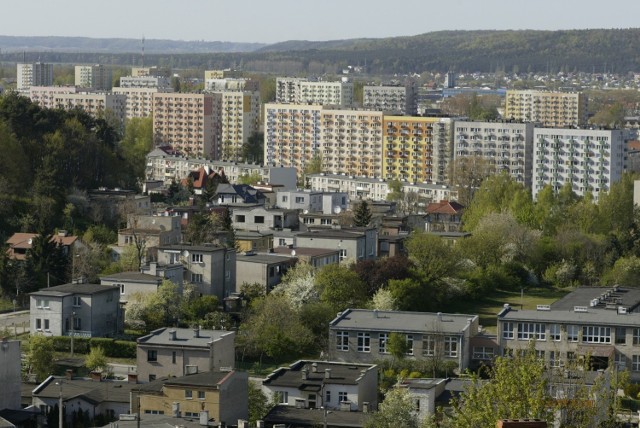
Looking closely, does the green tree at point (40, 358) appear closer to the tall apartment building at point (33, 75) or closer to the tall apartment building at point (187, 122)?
the tall apartment building at point (187, 122)

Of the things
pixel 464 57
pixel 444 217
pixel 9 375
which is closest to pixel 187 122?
pixel 444 217

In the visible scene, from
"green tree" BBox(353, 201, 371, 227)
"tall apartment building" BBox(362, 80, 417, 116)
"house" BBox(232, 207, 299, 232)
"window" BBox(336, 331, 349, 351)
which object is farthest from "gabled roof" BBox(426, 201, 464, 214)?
"tall apartment building" BBox(362, 80, 417, 116)

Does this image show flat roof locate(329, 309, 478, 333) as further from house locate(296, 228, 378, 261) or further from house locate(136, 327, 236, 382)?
house locate(296, 228, 378, 261)

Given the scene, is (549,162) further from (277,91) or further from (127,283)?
(277,91)

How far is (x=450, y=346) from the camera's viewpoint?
2384 cm

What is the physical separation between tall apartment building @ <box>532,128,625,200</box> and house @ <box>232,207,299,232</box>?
17750mm

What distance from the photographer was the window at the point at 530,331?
2428 centimetres

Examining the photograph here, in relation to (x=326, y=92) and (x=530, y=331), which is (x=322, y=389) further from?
(x=326, y=92)

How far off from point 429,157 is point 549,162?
18.3ft

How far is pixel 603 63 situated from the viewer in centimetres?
16775

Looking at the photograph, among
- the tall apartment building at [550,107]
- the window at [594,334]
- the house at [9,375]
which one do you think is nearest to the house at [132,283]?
the window at [594,334]

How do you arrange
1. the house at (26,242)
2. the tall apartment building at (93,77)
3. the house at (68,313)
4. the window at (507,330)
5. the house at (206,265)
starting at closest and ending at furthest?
1. the window at (507,330)
2. the house at (68,313)
3. the house at (206,265)
4. the house at (26,242)
5. the tall apartment building at (93,77)

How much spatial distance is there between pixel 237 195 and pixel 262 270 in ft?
36.8

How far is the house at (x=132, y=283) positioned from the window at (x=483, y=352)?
18.5 ft
